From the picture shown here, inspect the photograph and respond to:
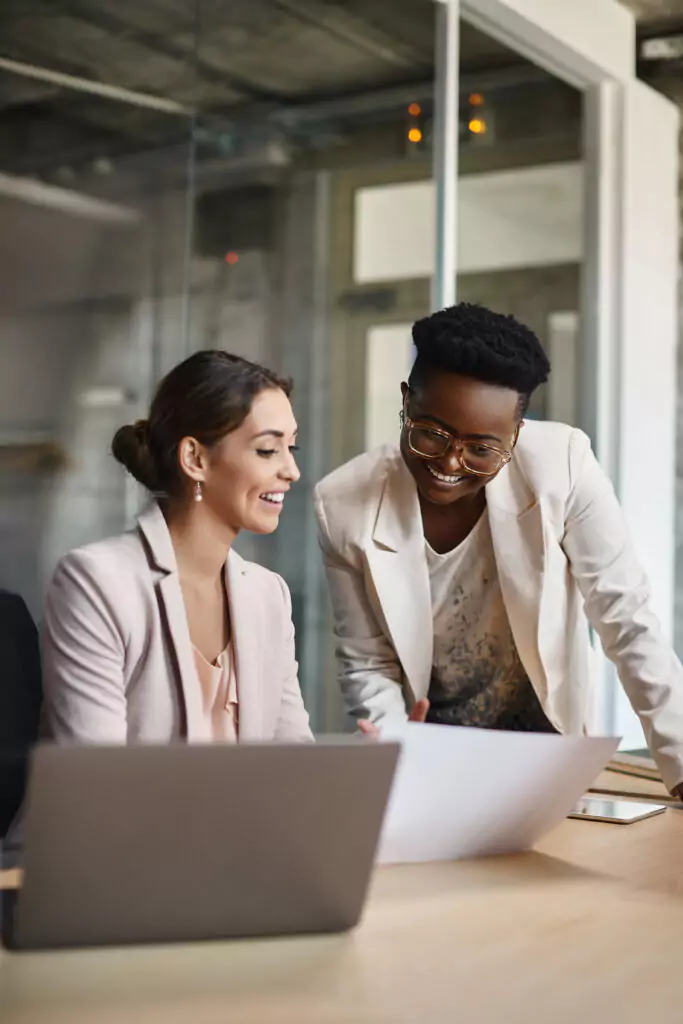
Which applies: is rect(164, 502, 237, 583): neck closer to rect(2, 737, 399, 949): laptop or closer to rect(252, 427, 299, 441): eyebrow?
rect(252, 427, 299, 441): eyebrow

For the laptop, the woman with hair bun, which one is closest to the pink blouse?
the woman with hair bun

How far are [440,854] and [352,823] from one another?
46cm

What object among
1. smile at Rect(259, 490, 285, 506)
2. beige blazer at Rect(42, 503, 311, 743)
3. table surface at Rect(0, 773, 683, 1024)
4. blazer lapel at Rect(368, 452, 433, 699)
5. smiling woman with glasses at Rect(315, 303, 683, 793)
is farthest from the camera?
blazer lapel at Rect(368, 452, 433, 699)

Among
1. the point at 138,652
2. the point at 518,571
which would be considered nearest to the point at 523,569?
the point at 518,571

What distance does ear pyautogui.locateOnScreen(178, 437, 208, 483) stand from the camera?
6.57 ft

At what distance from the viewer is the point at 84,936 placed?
113 centimetres

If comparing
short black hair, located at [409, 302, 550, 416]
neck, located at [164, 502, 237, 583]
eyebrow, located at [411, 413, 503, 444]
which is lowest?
neck, located at [164, 502, 237, 583]

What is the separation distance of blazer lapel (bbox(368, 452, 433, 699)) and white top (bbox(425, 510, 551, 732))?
→ 4cm

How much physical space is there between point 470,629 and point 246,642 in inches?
21.1

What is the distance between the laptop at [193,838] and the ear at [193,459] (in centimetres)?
93

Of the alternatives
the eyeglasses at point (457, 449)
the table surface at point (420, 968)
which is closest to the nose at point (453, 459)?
the eyeglasses at point (457, 449)

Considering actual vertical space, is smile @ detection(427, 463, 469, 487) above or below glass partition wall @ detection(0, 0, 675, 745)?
below

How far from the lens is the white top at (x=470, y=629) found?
231 cm

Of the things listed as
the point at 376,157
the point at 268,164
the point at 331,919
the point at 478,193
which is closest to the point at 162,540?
the point at 331,919
